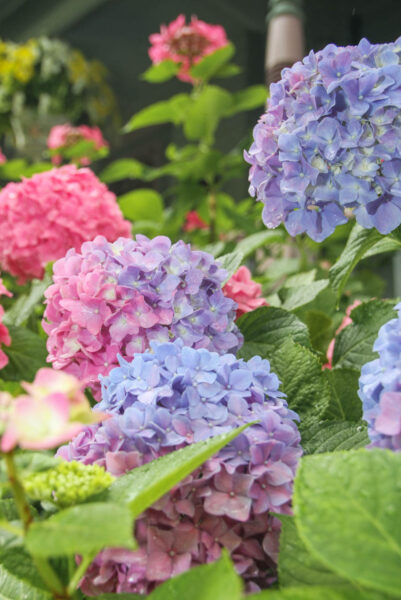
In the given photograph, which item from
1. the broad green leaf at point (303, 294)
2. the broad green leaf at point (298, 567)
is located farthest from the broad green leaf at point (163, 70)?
the broad green leaf at point (298, 567)

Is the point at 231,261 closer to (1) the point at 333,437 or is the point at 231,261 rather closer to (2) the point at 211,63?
(1) the point at 333,437

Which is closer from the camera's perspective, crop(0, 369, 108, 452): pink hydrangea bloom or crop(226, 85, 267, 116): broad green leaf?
crop(0, 369, 108, 452): pink hydrangea bloom

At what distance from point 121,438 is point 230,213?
32.5 inches

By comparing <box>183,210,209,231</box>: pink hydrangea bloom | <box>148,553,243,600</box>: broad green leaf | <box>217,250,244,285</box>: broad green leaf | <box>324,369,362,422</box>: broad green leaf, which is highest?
<box>148,553,243,600</box>: broad green leaf

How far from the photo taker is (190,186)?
1.27 m

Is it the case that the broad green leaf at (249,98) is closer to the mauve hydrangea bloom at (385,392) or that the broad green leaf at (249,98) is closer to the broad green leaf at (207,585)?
the mauve hydrangea bloom at (385,392)

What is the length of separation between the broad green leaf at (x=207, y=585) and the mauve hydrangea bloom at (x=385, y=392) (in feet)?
0.30

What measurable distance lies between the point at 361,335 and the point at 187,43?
3.36ft

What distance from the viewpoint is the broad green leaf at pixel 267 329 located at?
56cm

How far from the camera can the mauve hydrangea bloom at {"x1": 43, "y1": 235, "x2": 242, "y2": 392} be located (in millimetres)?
484

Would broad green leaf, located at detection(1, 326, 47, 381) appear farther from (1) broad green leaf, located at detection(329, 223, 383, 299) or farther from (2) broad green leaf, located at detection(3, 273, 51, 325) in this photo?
(1) broad green leaf, located at detection(329, 223, 383, 299)

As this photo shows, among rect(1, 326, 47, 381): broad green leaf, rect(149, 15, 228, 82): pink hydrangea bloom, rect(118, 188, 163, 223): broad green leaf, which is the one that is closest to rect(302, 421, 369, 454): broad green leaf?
rect(1, 326, 47, 381): broad green leaf

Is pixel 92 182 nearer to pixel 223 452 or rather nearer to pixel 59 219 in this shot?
pixel 59 219

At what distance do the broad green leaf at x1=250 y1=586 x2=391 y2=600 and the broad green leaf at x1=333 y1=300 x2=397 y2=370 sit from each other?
35 centimetres
